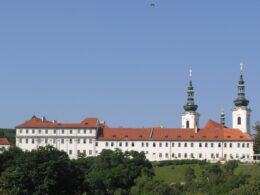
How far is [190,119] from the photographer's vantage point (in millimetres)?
118125

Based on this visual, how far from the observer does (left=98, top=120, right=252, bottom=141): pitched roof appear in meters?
106

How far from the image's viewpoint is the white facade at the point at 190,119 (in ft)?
387

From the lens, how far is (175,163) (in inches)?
3703

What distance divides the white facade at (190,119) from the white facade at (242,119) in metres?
6.92

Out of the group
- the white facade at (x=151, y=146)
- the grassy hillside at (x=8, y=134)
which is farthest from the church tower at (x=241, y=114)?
the grassy hillside at (x=8, y=134)

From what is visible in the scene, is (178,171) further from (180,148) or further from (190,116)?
(190,116)

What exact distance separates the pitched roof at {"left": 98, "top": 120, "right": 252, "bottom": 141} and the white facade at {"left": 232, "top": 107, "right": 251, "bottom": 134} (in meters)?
4.31

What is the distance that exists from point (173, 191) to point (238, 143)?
39.8m

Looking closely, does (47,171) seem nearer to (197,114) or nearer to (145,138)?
(145,138)

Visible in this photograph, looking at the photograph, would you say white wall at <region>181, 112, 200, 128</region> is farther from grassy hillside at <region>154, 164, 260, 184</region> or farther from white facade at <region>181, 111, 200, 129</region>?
grassy hillside at <region>154, 164, 260, 184</region>

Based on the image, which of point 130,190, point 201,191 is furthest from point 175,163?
point 201,191

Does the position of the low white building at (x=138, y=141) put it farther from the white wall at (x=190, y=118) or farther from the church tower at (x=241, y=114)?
the white wall at (x=190, y=118)

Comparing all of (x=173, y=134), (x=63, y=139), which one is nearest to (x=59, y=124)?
(x=63, y=139)

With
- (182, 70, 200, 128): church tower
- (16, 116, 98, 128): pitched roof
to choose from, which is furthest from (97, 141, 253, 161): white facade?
(182, 70, 200, 128): church tower
